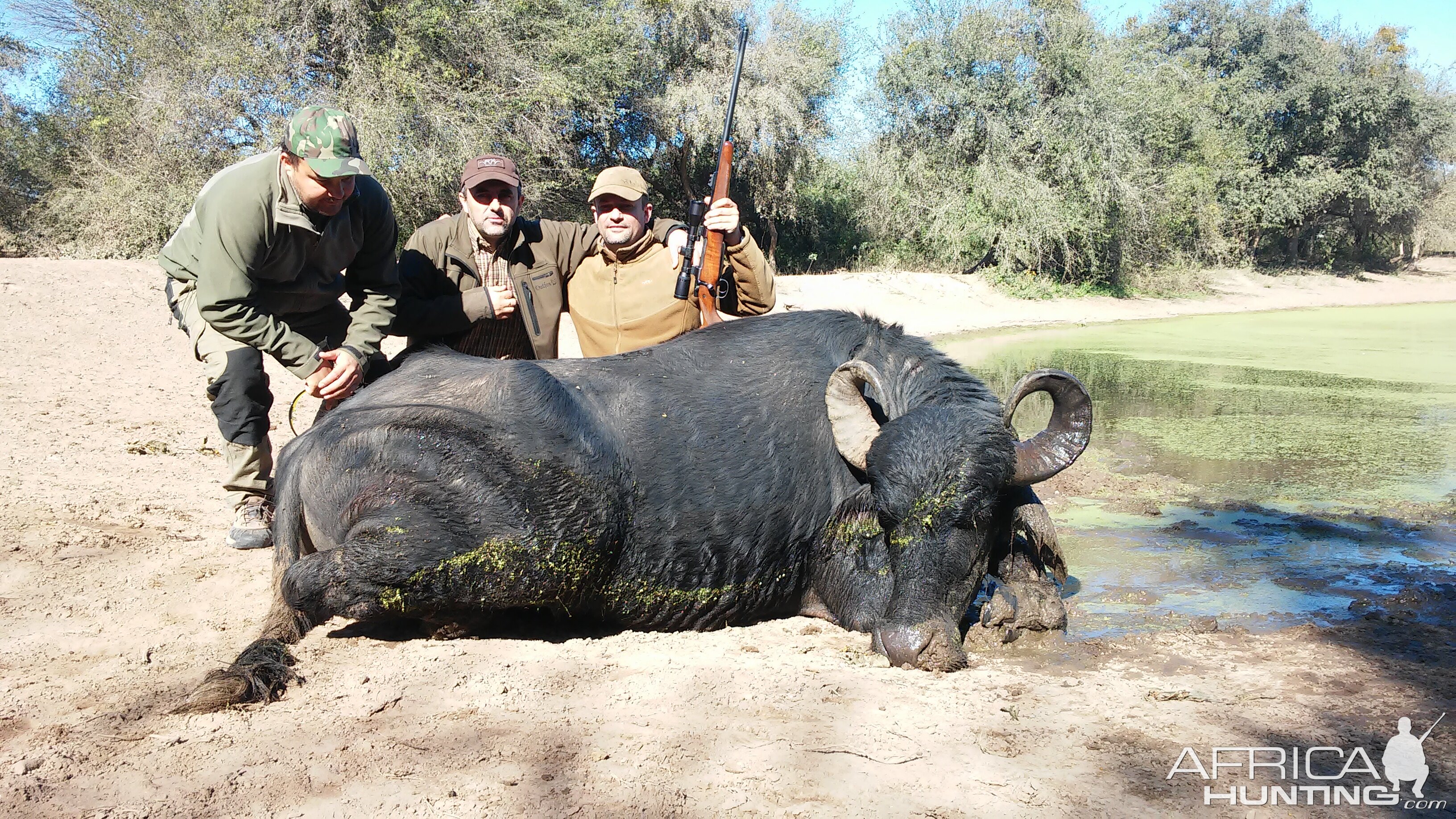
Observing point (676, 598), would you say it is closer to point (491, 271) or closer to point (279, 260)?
point (279, 260)

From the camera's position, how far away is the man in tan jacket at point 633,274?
580 cm

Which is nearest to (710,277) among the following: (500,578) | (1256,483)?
(500,578)

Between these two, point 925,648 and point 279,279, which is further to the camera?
point 279,279

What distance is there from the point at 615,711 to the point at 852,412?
1.93m

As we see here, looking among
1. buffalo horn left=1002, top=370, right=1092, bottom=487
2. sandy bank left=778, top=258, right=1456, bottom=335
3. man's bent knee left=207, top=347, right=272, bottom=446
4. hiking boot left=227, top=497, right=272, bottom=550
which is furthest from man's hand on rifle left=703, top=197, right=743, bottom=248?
sandy bank left=778, top=258, right=1456, bottom=335

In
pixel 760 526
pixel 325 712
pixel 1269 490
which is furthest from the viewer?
pixel 1269 490

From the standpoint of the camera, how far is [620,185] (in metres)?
5.69

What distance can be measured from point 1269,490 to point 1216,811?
18.2 feet

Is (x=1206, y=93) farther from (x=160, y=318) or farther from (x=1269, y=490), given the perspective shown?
(x=160, y=318)

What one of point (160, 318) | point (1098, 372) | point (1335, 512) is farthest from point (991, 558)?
point (160, 318)

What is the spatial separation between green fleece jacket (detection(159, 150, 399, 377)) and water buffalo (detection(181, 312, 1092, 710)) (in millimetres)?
576

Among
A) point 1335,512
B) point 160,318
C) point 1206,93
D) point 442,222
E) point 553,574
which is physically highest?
point 1206,93

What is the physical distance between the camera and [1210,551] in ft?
19.4

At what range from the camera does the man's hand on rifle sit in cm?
575
